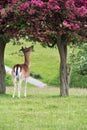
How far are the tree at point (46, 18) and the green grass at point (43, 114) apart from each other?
2.35m

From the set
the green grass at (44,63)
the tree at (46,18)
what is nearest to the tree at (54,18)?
the tree at (46,18)

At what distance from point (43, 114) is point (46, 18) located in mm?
4546

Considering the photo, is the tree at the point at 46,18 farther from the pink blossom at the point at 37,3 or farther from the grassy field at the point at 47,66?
the grassy field at the point at 47,66

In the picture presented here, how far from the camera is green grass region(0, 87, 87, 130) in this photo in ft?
35.0

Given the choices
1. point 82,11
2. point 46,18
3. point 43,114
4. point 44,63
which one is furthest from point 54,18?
point 44,63

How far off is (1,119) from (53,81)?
21281 mm

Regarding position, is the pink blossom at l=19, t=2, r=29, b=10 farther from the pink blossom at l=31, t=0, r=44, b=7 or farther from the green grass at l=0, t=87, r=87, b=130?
the green grass at l=0, t=87, r=87, b=130

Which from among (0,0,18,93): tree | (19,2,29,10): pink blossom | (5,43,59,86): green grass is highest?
(19,2,29,10): pink blossom

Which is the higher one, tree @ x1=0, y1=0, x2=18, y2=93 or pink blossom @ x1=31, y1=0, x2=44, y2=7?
pink blossom @ x1=31, y1=0, x2=44, y2=7

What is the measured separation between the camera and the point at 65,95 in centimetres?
1755

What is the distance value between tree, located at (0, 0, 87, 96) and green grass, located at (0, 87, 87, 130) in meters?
2.35

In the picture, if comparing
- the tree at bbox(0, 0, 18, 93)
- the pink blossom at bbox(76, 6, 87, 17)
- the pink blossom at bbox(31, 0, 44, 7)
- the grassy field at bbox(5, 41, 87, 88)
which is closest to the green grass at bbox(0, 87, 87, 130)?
the tree at bbox(0, 0, 18, 93)

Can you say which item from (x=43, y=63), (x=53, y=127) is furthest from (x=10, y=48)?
(x=53, y=127)

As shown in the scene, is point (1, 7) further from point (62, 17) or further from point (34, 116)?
point (34, 116)
